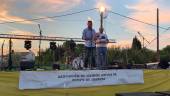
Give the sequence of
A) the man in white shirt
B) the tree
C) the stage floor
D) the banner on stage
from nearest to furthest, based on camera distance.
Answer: the stage floor → the banner on stage → the man in white shirt → the tree

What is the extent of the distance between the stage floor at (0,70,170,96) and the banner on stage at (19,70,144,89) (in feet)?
0.38

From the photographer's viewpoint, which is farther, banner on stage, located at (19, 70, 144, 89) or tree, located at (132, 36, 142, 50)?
tree, located at (132, 36, 142, 50)

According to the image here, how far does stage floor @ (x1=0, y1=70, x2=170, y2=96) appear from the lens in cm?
1038

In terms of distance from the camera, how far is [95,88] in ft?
38.2

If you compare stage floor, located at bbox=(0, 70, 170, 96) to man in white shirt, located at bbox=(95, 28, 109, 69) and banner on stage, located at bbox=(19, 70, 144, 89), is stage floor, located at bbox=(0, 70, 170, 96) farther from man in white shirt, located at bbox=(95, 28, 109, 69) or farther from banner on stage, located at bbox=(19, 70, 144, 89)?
man in white shirt, located at bbox=(95, 28, 109, 69)

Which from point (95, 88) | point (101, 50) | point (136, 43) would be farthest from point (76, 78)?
point (136, 43)

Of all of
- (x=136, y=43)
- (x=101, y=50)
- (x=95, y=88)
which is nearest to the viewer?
(x=95, y=88)

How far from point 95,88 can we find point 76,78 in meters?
0.71

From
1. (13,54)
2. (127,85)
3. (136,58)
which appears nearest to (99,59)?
(127,85)

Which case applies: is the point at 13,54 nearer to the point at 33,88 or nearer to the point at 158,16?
the point at 33,88

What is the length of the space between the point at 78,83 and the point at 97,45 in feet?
8.26

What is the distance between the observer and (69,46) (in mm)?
17766

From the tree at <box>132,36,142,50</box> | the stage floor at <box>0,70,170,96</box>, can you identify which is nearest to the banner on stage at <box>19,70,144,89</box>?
the stage floor at <box>0,70,170,96</box>

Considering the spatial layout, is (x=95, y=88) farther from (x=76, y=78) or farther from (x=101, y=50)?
(x=101, y=50)
